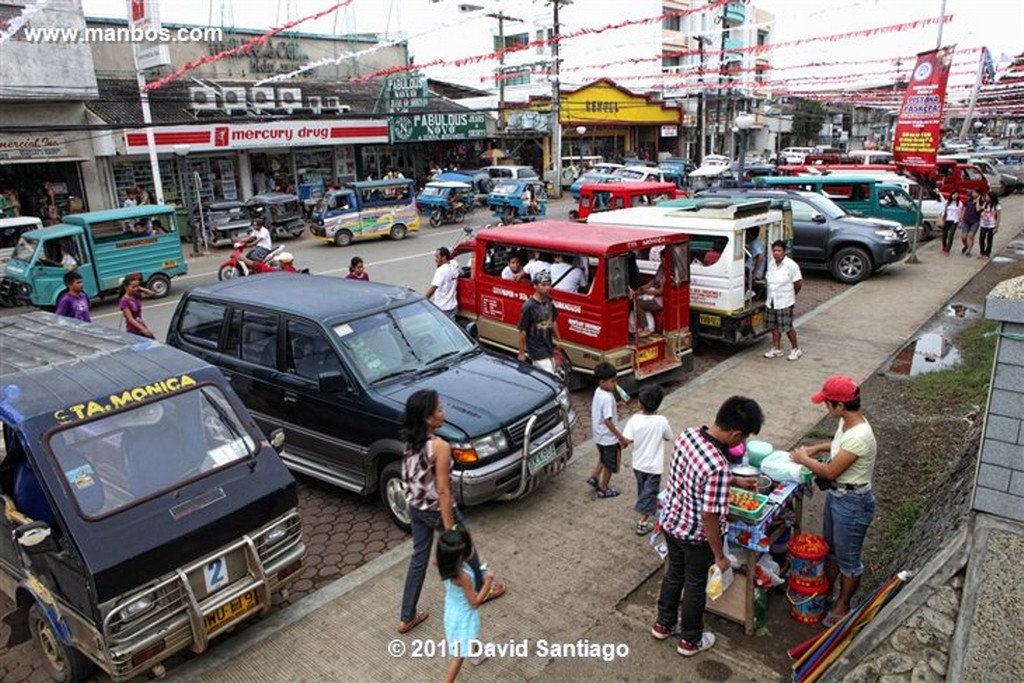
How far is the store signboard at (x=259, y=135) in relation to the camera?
77.9 ft

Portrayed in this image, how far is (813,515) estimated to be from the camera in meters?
5.98

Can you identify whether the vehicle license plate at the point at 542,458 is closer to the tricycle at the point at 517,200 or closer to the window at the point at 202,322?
the window at the point at 202,322

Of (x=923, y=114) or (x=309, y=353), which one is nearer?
(x=309, y=353)

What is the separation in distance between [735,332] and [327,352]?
616cm

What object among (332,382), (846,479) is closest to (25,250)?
(332,382)

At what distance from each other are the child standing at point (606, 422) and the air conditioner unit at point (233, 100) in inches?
988

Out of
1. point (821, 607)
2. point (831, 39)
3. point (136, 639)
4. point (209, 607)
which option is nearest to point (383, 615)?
point (209, 607)

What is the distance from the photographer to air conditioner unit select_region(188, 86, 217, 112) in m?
26.1

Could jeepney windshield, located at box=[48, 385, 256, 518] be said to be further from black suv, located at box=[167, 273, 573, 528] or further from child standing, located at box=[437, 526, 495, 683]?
child standing, located at box=[437, 526, 495, 683]

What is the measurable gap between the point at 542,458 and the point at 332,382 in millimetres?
1936

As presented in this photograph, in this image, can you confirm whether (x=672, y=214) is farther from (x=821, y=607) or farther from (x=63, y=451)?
(x=63, y=451)

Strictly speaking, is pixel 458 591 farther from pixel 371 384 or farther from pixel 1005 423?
pixel 1005 423

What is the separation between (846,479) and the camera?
4.38 m

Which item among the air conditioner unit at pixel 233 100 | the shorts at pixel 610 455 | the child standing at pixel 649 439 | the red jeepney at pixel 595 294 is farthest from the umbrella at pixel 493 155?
the child standing at pixel 649 439
